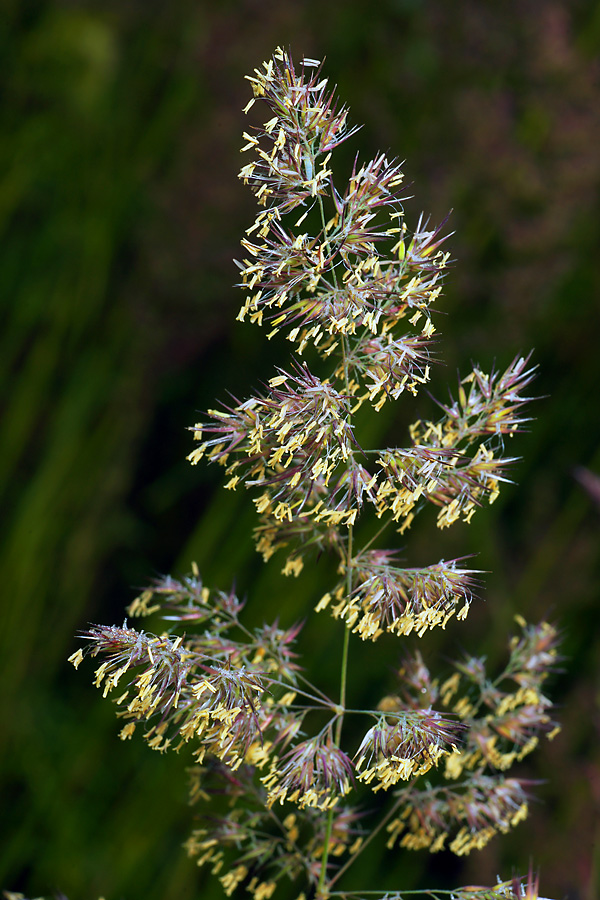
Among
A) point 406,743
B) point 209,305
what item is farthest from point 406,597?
point 209,305

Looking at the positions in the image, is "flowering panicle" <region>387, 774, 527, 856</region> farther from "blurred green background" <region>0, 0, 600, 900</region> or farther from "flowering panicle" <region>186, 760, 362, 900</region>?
"blurred green background" <region>0, 0, 600, 900</region>

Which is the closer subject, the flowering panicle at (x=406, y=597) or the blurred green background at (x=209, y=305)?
the flowering panicle at (x=406, y=597)

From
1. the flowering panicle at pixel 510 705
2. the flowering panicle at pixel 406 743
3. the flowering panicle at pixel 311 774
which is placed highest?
the flowering panicle at pixel 510 705

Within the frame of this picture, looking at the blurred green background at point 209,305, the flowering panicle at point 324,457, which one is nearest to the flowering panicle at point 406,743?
the flowering panicle at point 324,457

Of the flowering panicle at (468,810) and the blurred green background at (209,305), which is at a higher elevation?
the blurred green background at (209,305)

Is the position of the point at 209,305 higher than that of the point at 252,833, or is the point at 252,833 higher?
the point at 209,305

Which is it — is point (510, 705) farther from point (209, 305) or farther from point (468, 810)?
point (209, 305)

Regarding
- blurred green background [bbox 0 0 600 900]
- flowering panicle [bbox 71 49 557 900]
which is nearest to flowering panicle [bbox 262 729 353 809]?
flowering panicle [bbox 71 49 557 900]

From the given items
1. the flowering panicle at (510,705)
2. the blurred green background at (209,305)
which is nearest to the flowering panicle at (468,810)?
the flowering panicle at (510,705)

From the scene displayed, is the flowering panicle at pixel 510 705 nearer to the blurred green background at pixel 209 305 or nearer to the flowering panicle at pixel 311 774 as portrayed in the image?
the flowering panicle at pixel 311 774
